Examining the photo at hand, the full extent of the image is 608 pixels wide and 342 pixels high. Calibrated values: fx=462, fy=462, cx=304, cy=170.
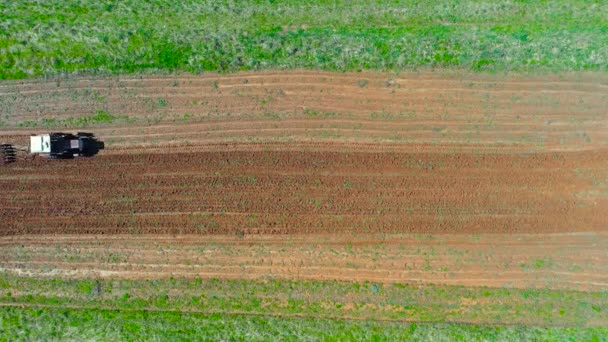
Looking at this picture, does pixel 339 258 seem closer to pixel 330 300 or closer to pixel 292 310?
pixel 330 300

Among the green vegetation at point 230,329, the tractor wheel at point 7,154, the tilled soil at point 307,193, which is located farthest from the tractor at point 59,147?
the green vegetation at point 230,329

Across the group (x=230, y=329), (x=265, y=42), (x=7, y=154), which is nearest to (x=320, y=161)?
(x=265, y=42)

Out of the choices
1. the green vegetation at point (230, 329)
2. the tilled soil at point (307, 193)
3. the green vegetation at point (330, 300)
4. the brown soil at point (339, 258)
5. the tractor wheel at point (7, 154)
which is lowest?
the green vegetation at point (230, 329)

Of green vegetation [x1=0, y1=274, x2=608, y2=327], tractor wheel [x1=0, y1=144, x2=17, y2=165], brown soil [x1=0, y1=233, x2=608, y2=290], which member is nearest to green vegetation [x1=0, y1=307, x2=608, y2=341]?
green vegetation [x1=0, y1=274, x2=608, y2=327]

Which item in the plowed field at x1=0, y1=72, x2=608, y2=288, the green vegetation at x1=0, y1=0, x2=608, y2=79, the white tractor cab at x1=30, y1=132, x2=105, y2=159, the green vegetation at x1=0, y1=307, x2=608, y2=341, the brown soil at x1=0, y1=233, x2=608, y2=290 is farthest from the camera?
the green vegetation at x1=0, y1=0, x2=608, y2=79

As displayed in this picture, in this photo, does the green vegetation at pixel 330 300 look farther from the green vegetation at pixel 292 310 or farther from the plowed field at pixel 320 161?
the plowed field at pixel 320 161

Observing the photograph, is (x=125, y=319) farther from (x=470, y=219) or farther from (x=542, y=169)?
(x=542, y=169)

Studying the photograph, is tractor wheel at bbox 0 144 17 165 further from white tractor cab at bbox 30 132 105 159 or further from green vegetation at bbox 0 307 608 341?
green vegetation at bbox 0 307 608 341
